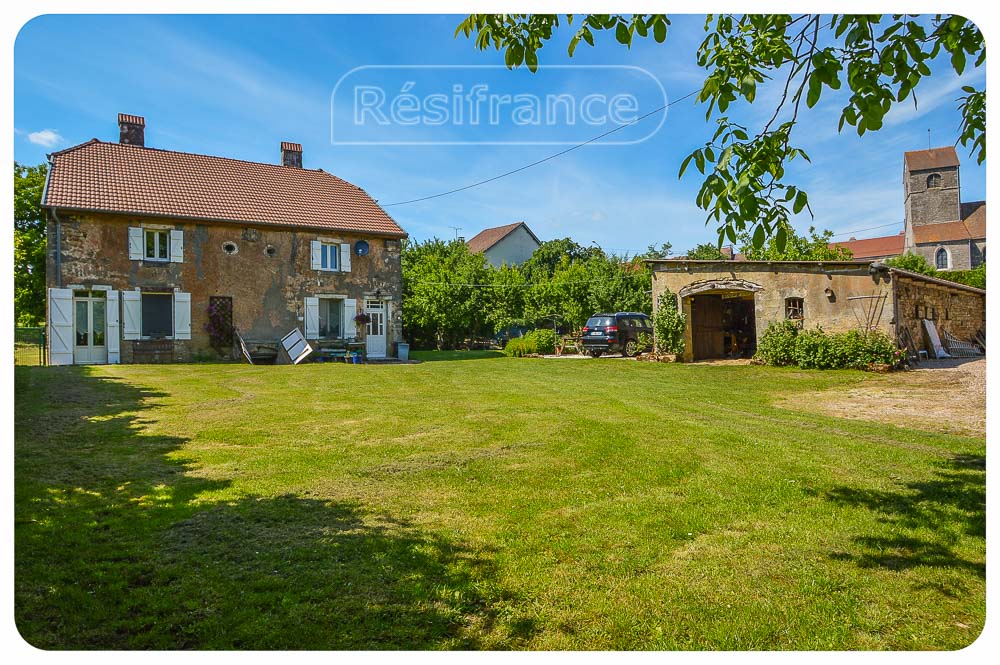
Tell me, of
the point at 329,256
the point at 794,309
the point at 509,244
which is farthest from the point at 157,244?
the point at 509,244

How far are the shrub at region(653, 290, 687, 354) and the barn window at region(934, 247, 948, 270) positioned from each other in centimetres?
2763

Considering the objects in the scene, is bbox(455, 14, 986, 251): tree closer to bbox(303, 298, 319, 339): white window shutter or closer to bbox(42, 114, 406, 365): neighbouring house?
bbox(42, 114, 406, 365): neighbouring house

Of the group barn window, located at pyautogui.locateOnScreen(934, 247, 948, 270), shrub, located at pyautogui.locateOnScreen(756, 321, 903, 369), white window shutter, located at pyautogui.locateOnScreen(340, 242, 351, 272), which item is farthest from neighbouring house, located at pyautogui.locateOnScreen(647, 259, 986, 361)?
barn window, located at pyautogui.locateOnScreen(934, 247, 948, 270)

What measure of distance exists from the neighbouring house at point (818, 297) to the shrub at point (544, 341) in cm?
541

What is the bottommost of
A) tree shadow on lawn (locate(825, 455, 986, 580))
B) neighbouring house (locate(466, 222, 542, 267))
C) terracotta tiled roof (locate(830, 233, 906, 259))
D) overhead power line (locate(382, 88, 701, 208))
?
tree shadow on lawn (locate(825, 455, 986, 580))

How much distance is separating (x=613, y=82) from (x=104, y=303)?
15456 mm

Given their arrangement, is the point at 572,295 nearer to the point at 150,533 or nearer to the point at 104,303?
the point at 104,303

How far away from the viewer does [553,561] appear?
2.43 metres

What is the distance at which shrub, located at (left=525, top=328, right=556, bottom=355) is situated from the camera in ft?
65.5

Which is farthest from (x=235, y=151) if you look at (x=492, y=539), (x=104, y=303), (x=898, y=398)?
(x=104, y=303)

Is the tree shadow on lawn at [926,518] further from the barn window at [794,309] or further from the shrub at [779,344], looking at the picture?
the barn window at [794,309]

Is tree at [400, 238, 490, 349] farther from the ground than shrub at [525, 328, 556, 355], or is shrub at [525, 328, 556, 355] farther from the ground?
tree at [400, 238, 490, 349]

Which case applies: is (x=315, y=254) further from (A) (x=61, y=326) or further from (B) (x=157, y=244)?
(A) (x=61, y=326)
